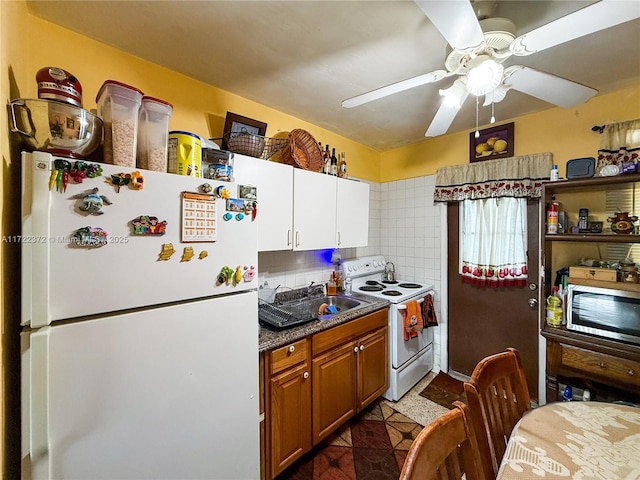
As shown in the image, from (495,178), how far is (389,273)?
4.49 feet

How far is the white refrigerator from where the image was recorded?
792mm

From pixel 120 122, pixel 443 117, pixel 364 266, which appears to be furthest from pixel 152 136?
pixel 364 266

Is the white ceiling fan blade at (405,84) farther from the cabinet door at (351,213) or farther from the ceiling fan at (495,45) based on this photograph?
the cabinet door at (351,213)

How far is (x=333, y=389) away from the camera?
1800mm

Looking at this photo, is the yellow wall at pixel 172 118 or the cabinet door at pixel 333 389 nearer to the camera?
the yellow wall at pixel 172 118

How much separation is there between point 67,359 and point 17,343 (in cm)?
36

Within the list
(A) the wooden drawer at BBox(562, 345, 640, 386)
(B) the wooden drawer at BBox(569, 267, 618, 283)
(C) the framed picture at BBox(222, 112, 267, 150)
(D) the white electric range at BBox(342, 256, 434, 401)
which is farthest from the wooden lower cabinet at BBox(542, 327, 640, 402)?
(C) the framed picture at BBox(222, 112, 267, 150)

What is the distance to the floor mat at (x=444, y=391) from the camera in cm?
232

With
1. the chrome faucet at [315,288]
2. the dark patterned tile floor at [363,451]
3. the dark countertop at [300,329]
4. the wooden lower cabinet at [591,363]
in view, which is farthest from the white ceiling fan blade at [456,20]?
the dark patterned tile floor at [363,451]

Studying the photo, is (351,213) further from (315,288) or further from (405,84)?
(405,84)

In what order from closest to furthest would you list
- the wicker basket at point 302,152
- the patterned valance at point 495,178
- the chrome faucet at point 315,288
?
the wicker basket at point 302,152 → the patterned valance at point 495,178 → the chrome faucet at point 315,288

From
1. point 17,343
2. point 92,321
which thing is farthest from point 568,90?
point 17,343

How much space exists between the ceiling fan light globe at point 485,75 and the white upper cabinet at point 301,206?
1.12m

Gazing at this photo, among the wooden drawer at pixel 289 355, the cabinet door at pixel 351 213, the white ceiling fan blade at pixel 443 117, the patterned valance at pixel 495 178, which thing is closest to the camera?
the white ceiling fan blade at pixel 443 117
